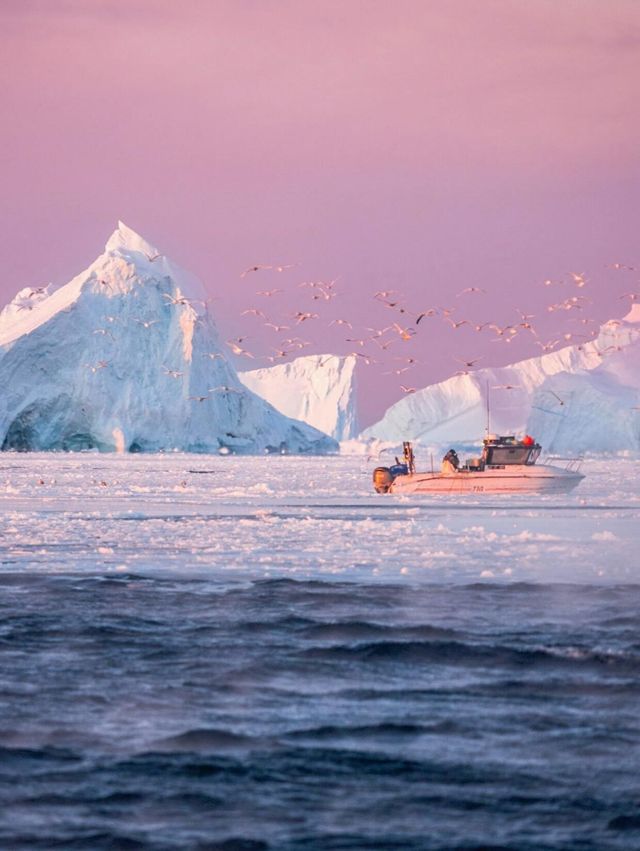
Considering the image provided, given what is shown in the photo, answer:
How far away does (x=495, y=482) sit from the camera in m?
58.7

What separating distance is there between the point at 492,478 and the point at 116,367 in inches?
3615

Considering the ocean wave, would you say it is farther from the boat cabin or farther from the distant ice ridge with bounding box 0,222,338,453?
the distant ice ridge with bounding box 0,222,338,453

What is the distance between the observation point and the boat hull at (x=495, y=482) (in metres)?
58.2

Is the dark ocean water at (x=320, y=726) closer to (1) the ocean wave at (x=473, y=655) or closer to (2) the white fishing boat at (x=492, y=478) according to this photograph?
(1) the ocean wave at (x=473, y=655)

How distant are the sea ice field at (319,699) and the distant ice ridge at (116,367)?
118 metres

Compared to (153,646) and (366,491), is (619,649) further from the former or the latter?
(366,491)

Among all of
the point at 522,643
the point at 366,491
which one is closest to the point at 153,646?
the point at 522,643

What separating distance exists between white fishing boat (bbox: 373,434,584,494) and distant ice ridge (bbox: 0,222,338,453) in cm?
→ 8113

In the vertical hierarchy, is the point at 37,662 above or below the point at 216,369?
below

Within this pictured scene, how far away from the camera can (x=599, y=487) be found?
62.6 m

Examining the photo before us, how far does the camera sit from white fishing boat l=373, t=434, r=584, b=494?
58281 millimetres

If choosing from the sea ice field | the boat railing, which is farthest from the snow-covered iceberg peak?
the sea ice field

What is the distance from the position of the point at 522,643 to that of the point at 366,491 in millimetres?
45824

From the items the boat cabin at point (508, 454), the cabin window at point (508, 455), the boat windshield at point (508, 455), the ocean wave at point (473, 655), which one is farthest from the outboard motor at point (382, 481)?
the ocean wave at point (473, 655)
